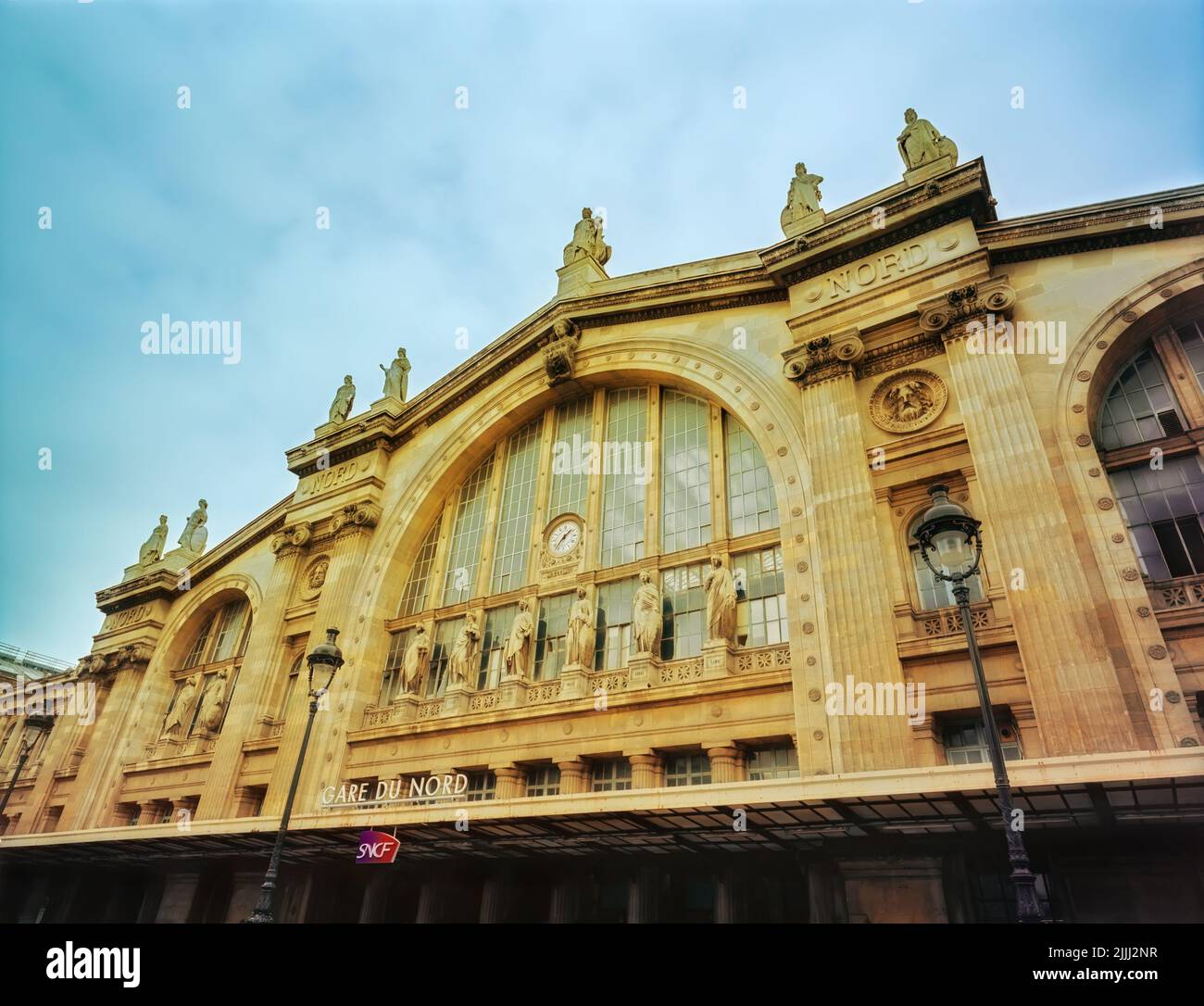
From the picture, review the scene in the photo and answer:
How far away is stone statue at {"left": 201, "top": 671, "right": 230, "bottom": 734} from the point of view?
29.7 metres

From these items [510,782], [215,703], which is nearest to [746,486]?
[510,782]

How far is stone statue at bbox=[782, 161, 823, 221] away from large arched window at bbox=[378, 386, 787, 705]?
6211 millimetres

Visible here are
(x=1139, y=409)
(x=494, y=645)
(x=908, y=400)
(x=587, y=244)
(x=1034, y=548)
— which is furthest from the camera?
(x=587, y=244)

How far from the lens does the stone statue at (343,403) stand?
33231 millimetres

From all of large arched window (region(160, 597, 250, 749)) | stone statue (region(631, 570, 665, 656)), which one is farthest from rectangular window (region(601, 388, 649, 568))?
large arched window (region(160, 597, 250, 749))

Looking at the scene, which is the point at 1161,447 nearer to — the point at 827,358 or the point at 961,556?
the point at 827,358

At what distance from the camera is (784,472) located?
1912 centimetres

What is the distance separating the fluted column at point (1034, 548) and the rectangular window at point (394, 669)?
1878 cm

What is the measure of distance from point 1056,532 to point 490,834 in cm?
1291

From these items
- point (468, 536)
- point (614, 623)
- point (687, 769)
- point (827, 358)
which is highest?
point (827, 358)

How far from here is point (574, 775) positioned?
1905 centimetres

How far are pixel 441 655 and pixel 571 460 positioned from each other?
796cm
